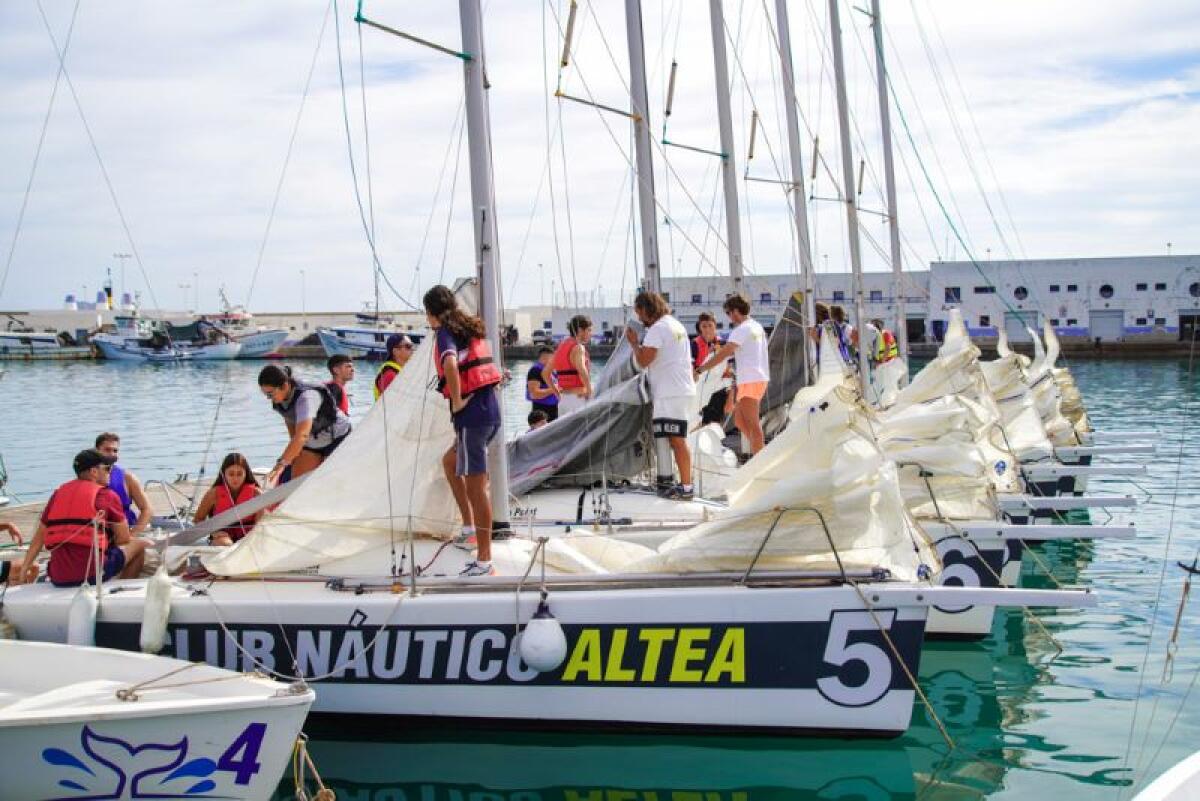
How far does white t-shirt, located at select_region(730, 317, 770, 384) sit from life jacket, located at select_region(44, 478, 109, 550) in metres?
5.69

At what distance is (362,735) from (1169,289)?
2728 inches

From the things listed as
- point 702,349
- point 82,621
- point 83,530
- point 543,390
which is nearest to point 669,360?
point 543,390

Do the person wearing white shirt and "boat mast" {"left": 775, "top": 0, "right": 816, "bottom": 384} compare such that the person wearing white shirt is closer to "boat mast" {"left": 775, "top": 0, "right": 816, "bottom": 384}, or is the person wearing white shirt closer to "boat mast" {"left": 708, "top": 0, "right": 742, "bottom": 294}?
"boat mast" {"left": 708, "top": 0, "right": 742, "bottom": 294}

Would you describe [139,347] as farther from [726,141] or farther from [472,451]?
[472,451]

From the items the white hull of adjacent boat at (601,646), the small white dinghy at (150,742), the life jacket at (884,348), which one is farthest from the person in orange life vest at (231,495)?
the life jacket at (884,348)

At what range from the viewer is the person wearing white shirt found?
11.1 m

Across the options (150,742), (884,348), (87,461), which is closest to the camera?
(150,742)

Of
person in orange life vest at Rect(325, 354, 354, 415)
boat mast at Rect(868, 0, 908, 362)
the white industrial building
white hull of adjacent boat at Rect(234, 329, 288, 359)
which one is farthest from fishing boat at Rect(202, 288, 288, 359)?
person in orange life vest at Rect(325, 354, 354, 415)

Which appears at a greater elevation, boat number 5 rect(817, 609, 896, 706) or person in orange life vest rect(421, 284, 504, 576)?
person in orange life vest rect(421, 284, 504, 576)

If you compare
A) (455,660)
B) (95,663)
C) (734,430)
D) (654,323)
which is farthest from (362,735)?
(734,430)

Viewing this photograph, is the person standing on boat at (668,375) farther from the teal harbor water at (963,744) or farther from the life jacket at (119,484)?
the life jacket at (119,484)

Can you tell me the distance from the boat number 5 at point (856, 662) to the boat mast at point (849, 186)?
11298 millimetres

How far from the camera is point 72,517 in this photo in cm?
781

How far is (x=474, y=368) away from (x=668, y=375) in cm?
255
